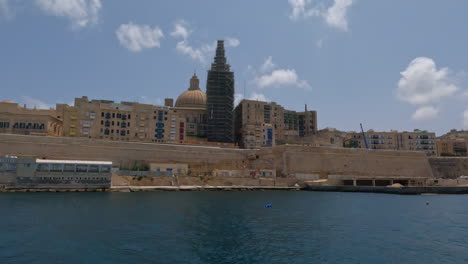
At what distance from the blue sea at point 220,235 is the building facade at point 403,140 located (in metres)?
69.7

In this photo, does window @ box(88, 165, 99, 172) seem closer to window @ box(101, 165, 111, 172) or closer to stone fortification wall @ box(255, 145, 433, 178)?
window @ box(101, 165, 111, 172)

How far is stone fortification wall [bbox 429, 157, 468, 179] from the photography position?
7800 centimetres

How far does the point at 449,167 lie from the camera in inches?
3130

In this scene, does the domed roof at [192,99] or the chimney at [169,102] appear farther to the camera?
the chimney at [169,102]

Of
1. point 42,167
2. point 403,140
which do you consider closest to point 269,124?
point 403,140

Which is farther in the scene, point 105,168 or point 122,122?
point 122,122

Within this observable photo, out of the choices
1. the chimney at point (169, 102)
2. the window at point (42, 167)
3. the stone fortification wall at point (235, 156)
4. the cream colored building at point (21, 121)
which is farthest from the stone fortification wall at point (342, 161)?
the cream colored building at point (21, 121)

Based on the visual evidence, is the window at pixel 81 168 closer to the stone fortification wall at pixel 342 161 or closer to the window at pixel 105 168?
the window at pixel 105 168

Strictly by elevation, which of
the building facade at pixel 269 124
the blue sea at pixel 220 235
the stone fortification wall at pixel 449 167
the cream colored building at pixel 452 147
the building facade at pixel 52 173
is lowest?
the blue sea at pixel 220 235

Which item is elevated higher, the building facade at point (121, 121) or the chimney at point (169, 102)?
the chimney at point (169, 102)

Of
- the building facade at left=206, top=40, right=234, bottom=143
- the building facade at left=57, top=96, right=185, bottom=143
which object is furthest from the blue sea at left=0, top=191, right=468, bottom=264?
the building facade at left=206, top=40, right=234, bottom=143

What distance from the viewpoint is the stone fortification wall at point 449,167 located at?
78000mm

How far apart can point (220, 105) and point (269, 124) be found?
42.1 ft

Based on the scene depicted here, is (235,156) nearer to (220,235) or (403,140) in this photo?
(220,235)
